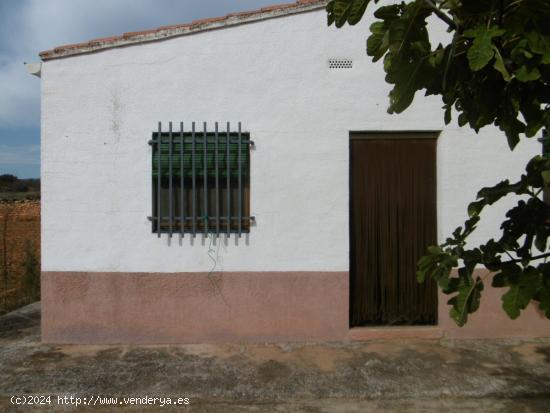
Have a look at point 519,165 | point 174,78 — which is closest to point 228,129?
point 174,78

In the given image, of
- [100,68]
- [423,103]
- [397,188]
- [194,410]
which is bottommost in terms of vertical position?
[194,410]

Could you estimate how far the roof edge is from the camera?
15.2 feet

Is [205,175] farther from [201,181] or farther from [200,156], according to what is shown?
[200,156]

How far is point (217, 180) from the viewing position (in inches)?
185

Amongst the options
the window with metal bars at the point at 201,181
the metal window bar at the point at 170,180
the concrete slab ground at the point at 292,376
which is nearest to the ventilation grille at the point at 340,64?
the window with metal bars at the point at 201,181

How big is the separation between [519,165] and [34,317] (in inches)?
242

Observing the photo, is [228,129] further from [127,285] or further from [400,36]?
[400,36]

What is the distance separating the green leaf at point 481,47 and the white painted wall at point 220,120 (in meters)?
3.42

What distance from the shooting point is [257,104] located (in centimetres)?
471

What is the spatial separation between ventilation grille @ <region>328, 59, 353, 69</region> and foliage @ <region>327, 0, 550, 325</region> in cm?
328

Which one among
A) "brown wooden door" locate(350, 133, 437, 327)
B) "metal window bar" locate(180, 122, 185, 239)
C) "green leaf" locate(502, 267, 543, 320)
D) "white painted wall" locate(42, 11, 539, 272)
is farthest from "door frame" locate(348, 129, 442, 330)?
"green leaf" locate(502, 267, 543, 320)

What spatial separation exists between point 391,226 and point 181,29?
3094mm

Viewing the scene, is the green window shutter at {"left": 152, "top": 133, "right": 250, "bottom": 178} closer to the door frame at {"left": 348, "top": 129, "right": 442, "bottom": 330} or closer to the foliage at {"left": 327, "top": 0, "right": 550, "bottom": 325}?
the door frame at {"left": 348, "top": 129, "right": 442, "bottom": 330}

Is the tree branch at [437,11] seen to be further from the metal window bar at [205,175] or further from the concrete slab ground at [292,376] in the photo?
the metal window bar at [205,175]
